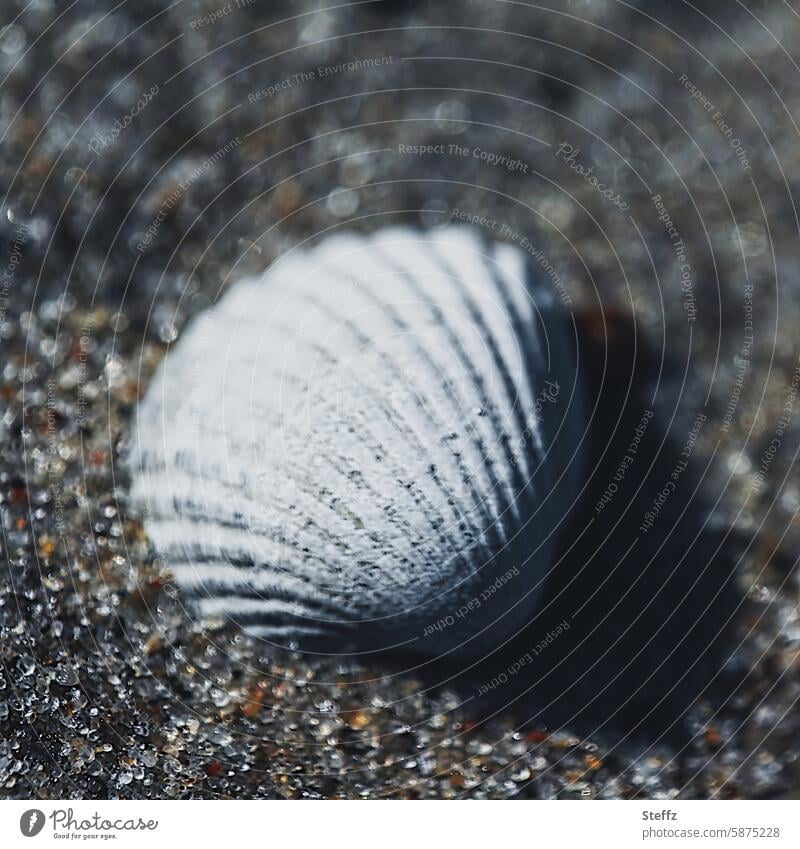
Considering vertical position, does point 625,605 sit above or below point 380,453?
below

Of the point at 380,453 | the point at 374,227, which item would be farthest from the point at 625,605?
the point at 374,227

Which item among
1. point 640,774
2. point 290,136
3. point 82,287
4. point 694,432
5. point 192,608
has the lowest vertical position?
point 640,774

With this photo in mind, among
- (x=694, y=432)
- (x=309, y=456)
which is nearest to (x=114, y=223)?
(x=309, y=456)

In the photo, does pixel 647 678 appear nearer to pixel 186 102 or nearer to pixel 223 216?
pixel 223 216

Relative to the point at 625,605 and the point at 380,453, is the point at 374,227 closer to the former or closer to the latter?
the point at 380,453
